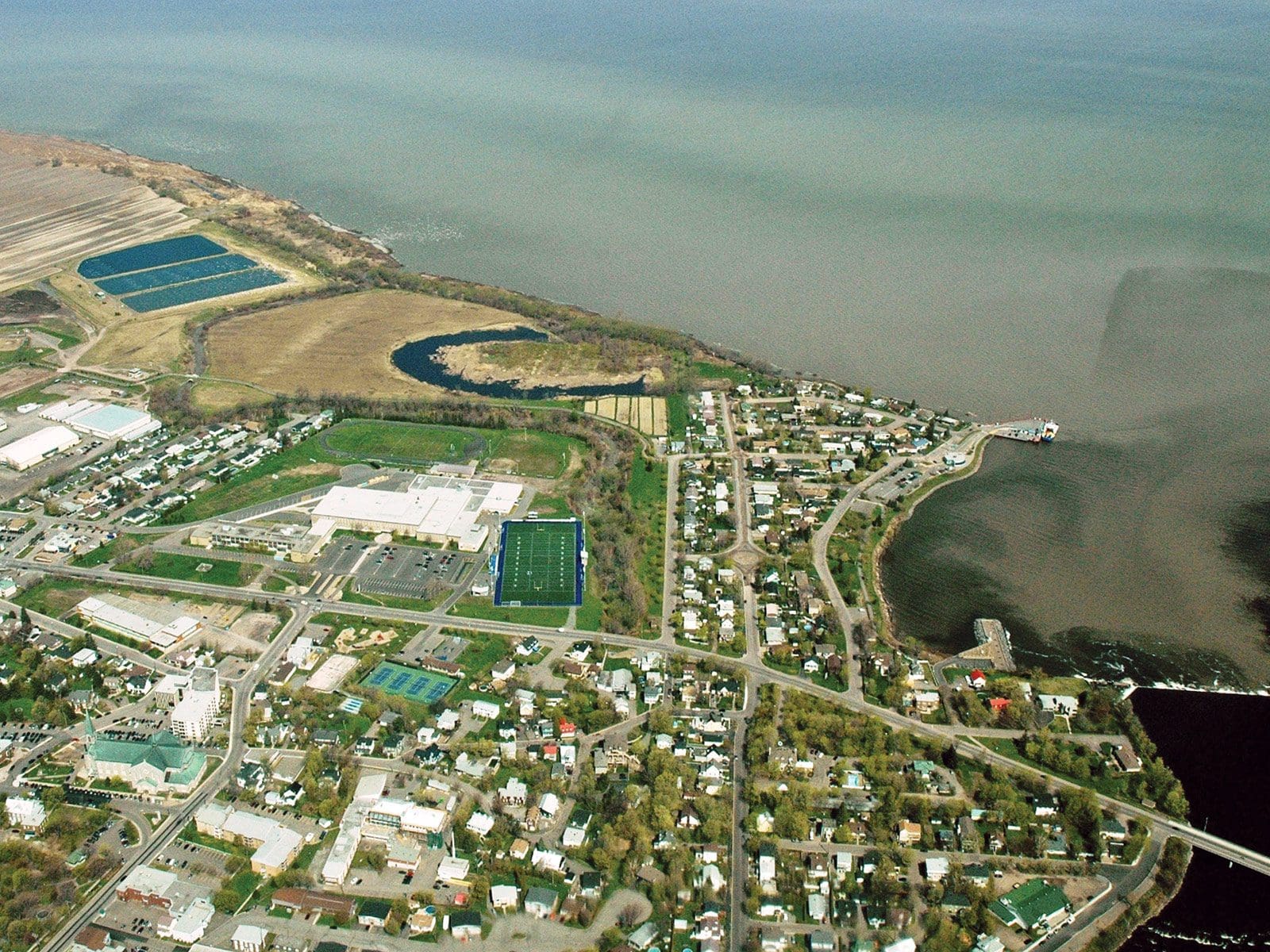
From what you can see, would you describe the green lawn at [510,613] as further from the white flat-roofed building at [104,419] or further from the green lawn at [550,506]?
the white flat-roofed building at [104,419]

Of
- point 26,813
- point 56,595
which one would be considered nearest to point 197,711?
point 26,813

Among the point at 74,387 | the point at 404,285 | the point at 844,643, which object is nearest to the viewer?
the point at 844,643

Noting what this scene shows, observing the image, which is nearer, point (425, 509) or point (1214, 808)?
point (1214, 808)

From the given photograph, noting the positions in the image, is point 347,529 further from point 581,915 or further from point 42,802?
point 581,915

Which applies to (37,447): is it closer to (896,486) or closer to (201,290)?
(201,290)

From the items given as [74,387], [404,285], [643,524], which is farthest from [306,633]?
[404,285]

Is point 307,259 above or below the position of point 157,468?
above
